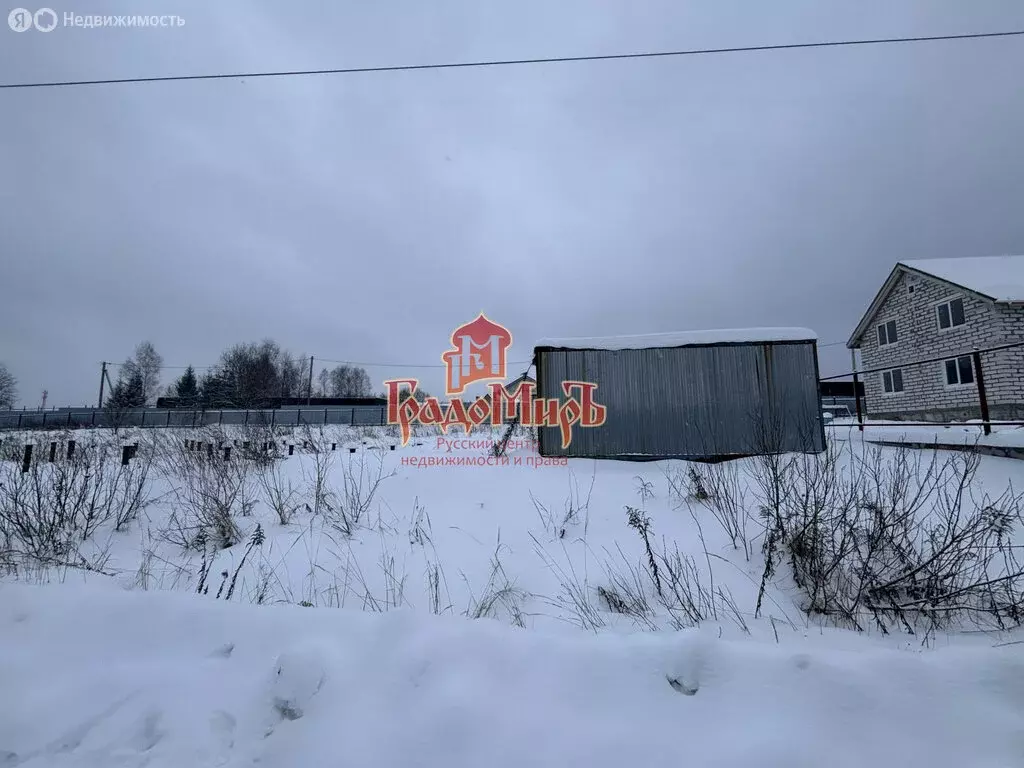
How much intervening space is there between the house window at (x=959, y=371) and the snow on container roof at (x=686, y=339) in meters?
11.5

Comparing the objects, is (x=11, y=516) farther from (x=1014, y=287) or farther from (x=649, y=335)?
(x=1014, y=287)

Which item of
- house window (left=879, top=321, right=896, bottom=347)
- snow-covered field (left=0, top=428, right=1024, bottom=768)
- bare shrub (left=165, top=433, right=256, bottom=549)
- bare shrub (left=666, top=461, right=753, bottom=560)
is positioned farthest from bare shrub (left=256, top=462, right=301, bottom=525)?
house window (left=879, top=321, right=896, bottom=347)

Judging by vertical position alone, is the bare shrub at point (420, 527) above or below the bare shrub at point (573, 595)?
above

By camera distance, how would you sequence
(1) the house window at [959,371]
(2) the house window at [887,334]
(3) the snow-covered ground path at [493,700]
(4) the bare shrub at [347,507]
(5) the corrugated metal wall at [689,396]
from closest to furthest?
(3) the snow-covered ground path at [493,700] < (4) the bare shrub at [347,507] < (5) the corrugated metal wall at [689,396] < (1) the house window at [959,371] < (2) the house window at [887,334]

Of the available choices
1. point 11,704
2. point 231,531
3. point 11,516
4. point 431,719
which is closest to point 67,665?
point 11,704

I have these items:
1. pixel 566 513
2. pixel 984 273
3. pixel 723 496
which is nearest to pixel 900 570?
pixel 723 496

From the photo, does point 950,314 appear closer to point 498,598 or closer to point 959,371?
point 959,371

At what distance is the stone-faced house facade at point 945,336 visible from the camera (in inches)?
502

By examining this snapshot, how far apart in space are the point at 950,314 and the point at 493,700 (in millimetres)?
20942

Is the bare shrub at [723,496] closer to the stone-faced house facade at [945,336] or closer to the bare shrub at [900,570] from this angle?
the bare shrub at [900,570]

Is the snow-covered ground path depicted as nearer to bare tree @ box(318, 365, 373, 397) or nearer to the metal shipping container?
the metal shipping container

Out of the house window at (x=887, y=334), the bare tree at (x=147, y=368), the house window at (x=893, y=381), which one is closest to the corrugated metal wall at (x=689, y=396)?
the house window at (x=893, y=381)

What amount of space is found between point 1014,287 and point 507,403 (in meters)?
17.1

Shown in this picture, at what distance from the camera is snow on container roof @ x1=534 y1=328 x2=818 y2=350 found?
7.28 metres
